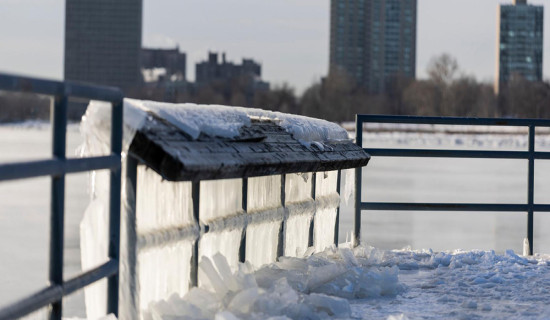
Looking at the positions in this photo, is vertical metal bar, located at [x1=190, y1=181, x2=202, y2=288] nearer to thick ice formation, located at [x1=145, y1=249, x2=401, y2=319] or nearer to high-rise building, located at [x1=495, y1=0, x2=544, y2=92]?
thick ice formation, located at [x1=145, y1=249, x2=401, y2=319]

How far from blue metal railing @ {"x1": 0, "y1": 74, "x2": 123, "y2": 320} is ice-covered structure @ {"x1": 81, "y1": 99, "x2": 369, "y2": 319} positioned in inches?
4.0

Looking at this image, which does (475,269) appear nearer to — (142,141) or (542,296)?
(542,296)

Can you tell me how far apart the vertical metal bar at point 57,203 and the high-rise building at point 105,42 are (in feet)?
583

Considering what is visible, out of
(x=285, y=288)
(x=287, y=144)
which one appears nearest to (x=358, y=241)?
(x=287, y=144)

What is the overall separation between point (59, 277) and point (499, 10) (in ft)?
595

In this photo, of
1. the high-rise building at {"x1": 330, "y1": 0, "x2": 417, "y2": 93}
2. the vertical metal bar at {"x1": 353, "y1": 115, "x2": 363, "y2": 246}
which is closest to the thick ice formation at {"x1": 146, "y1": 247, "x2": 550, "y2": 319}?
the vertical metal bar at {"x1": 353, "y1": 115, "x2": 363, "y2": 246}

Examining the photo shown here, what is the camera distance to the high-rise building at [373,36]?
178m

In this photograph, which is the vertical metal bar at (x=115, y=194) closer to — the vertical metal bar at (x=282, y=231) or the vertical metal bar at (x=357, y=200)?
the vertical metal bar at (x=282, y=231)

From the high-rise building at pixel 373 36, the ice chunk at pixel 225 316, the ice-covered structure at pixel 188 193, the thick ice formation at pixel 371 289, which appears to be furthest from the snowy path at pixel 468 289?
the high-rise building at pixel 373 36

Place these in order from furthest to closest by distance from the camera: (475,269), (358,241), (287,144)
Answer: (358,241)
(475,269)
(287,144)

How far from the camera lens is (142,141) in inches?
145

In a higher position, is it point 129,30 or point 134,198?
point 129,30

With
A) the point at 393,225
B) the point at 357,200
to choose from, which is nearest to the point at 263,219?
the point at 357,200

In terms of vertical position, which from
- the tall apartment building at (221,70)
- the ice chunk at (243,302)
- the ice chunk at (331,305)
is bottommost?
the ice chunk at (331,305)
